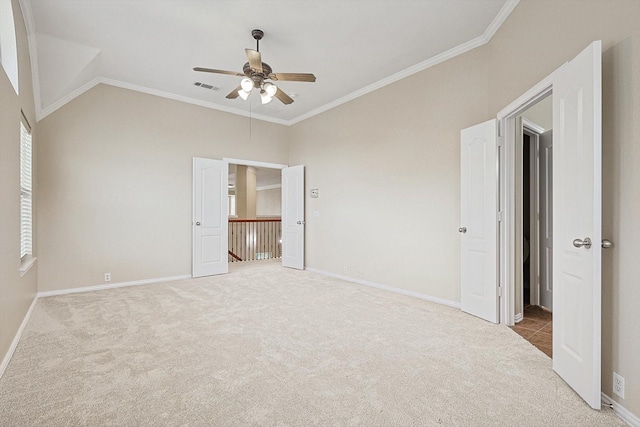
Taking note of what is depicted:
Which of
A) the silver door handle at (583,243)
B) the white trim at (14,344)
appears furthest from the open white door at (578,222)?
the white trim at (14,344)

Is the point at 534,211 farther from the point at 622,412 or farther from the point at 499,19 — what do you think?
the point at 622,412

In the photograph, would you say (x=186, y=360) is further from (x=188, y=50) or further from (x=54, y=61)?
(x=54, y=61)

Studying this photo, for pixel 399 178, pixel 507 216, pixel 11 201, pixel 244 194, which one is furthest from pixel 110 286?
pixel 244 194

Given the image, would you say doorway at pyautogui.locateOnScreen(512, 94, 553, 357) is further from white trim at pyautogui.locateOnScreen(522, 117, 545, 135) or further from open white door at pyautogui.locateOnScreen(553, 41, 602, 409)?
open white door at pyautogui.locateOnScreen(553, 41, 602, 409)

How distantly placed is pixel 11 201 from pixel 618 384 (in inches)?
182

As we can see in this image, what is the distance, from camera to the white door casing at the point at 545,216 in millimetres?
3971

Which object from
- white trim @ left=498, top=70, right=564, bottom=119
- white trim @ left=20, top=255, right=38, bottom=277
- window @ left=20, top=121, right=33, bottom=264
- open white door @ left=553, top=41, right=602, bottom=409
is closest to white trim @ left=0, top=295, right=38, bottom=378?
white trim @ left=20, top=255, right=38, bottom=277

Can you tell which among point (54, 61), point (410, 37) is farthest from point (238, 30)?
point (54, 61)

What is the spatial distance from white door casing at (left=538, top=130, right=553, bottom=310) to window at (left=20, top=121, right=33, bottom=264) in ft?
20.8

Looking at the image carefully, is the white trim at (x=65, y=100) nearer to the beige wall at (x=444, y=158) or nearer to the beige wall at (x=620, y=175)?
the beige wall at (x=444, y=158)

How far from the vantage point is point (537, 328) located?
3.18 meters

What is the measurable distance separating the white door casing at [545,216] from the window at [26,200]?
6.33 metres

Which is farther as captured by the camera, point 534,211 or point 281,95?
point 534,211

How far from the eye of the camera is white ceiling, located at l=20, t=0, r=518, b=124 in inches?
121
